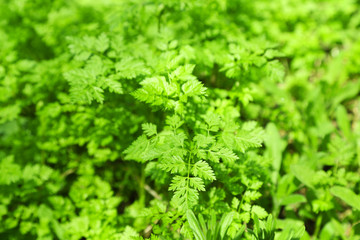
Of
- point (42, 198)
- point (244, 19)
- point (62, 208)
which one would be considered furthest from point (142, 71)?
point (244, 19)

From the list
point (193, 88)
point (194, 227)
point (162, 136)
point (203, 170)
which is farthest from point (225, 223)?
point (193, 88)

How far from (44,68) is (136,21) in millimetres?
890

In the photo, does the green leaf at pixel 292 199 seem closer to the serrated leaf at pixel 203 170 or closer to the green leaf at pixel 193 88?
the serrated leaf at pixel 203 170

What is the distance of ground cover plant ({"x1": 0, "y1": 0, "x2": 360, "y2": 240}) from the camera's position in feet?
5.08

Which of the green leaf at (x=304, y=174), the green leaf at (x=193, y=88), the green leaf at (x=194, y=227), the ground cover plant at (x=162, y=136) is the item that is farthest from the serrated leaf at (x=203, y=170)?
the green leaf at (x=304, y=174)

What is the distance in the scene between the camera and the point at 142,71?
170 centimetres

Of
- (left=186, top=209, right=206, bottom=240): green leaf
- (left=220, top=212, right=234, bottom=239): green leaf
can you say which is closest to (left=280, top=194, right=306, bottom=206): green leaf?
(left=220, top=212, right=234, bottom=239): green leaf

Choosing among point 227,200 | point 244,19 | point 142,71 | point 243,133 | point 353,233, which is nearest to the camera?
point 243,133

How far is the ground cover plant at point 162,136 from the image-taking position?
155cm

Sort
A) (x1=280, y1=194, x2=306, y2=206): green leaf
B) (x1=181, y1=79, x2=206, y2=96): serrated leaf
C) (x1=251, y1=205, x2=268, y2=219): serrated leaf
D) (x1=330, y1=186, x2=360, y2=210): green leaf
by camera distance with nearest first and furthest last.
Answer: (x1=181, y1=79, x2=206, y2=96): serrated leaf → (x1=251, y1=205, x2=268, y2=219): serrated leaf → (x1=330, y1=186, x2=360, y2=210): green leaf → (x1=280, y1=194, x2=306, y2=206): green leaf

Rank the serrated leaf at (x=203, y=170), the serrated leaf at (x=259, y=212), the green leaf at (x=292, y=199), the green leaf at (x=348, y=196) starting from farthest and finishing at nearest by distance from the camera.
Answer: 1. the green leaf at (x=292, y=199)
2. the green leaf at (x=348, y=196)
3. the serrated leaf at (x=259, y=212)
4. the serrated leaf at (x=203, y=170)

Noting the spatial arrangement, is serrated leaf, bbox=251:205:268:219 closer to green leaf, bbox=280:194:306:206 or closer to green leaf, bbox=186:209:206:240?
green leaf, bbox=186:209:206:240

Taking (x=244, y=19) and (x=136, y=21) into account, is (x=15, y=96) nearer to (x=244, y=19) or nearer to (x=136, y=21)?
(x=136, y=21)

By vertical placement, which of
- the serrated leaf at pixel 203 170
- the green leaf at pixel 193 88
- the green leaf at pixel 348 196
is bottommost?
the green leaf at pixel 348 196
